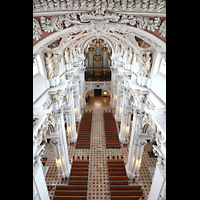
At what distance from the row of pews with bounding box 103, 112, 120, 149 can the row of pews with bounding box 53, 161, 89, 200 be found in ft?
12.8

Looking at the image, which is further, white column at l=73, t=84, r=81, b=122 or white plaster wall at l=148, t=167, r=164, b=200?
white column at l=73, t=84, r=81, b=122

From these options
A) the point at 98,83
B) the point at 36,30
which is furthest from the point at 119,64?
the point at 36,30

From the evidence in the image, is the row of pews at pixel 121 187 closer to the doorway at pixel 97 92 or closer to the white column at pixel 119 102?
the white column at pixel 119 102

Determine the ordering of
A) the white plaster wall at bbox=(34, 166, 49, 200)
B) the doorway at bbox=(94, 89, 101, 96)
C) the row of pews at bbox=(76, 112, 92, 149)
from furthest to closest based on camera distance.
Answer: the doorway at bbox=(94, 89, 101, 96) < the row of pews at bbox=(76, 112, 92, 149) < the white plaster wall at bbox=(34, 166, 49, 200)

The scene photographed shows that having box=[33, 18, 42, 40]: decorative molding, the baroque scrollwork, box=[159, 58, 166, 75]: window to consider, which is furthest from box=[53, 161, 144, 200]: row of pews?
the baroque scrollwork

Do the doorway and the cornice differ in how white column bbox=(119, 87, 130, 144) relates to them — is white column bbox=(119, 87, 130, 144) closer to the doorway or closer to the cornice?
the cornice

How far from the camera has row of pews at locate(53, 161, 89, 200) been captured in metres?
10.2

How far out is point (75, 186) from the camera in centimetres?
1110

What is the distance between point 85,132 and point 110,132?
2993mm

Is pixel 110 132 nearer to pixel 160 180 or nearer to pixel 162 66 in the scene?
pixel 162 66

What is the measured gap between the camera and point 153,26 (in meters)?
4.87

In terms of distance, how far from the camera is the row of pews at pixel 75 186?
10.2 meters

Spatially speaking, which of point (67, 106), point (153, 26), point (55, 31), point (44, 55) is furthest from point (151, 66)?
point (67, 106)

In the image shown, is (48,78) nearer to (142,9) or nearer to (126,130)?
(142,9)
